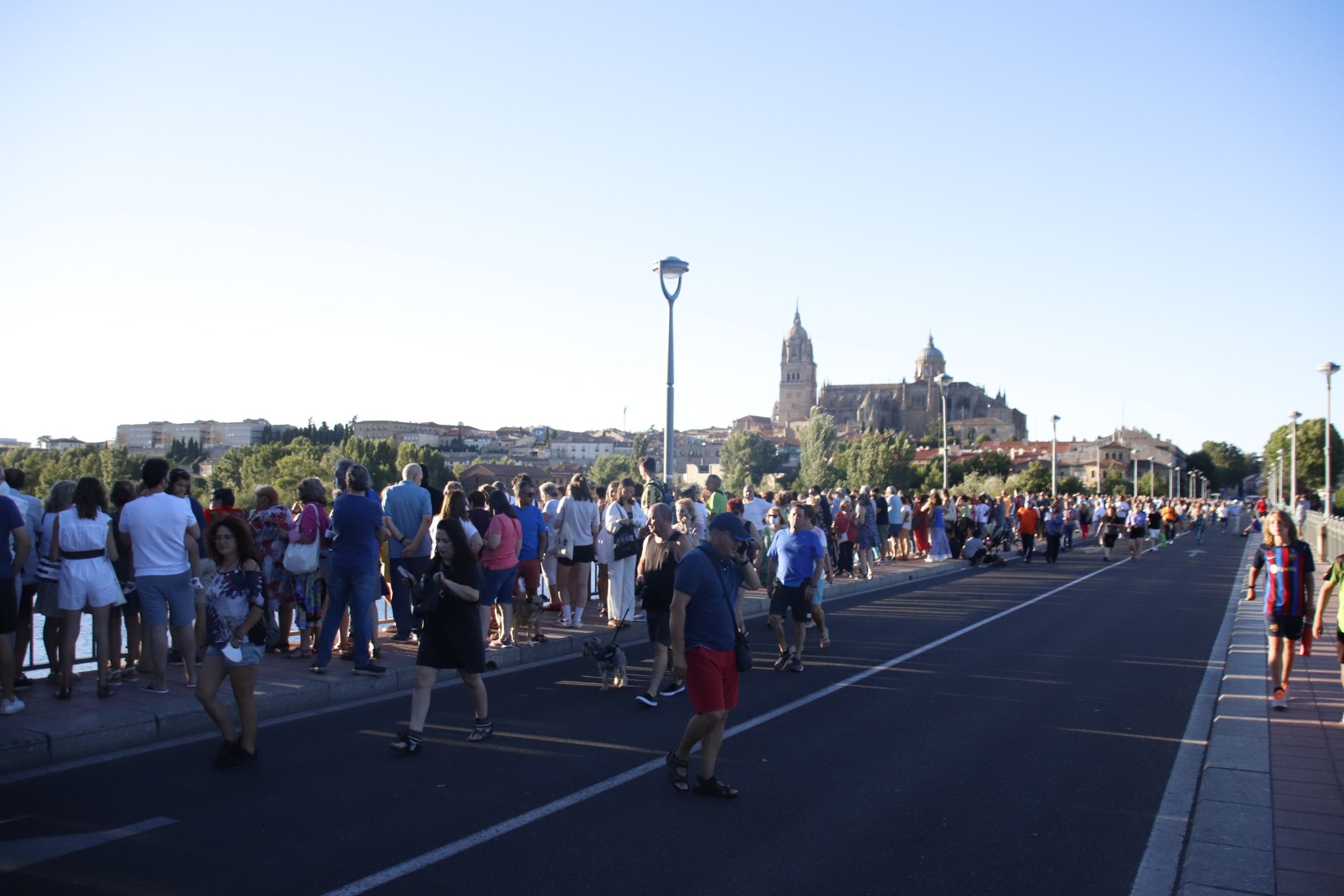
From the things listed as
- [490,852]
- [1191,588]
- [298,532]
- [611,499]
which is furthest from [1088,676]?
[1191,588]

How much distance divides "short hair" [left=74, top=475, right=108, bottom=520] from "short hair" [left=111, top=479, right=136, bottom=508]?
38 cm

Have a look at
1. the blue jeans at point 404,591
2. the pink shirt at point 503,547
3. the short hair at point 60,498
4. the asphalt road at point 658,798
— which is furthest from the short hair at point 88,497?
the pink shirt at point 503,547

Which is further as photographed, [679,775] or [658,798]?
[679,775]

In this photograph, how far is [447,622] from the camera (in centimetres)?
700

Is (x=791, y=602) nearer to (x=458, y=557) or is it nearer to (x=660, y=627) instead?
(x=660, y=627)

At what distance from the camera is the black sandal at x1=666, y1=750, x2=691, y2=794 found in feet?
19.9

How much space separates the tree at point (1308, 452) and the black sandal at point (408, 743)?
9625 centimetres

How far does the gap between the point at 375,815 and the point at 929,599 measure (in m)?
12.8

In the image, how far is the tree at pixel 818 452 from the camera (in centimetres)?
11650

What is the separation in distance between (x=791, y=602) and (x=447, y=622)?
4.47m

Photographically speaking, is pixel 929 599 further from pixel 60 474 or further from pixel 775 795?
pixel 60 474

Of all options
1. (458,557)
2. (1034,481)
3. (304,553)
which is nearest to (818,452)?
(1034,481)

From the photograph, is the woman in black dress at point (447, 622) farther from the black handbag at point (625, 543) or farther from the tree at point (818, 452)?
the tree at point (818, 452)

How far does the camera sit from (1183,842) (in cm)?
541
